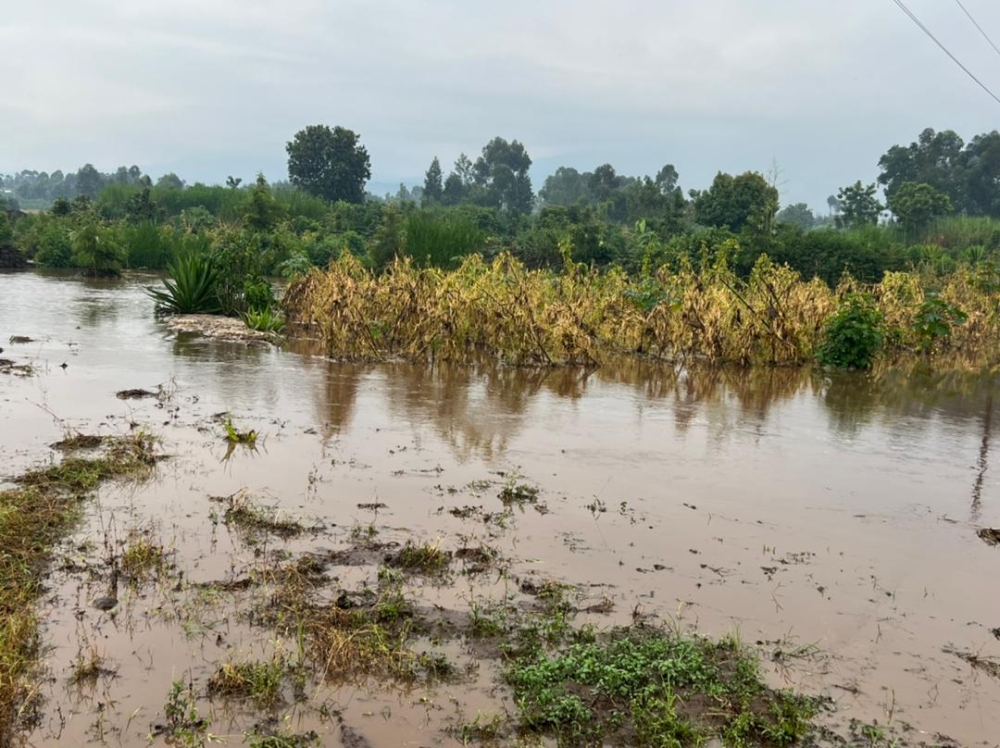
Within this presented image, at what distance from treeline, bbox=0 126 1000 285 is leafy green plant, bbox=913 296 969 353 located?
121 inches

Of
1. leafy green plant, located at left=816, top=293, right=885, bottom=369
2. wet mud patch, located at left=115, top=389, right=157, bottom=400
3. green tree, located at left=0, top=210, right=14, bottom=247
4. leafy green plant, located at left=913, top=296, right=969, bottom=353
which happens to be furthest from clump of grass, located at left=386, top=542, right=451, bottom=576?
green tree, located at left=0, top=210, right=14, bottom=247

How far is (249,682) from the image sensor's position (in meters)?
3.41

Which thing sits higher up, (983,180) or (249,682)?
(983,180)

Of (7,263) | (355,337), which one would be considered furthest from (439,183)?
(355,337)

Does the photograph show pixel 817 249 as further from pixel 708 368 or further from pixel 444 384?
pixel 444 384

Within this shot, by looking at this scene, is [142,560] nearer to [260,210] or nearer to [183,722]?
[183,722]

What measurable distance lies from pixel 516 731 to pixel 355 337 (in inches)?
338

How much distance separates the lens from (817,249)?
2189 centimetres

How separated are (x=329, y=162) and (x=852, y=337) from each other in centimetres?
4772

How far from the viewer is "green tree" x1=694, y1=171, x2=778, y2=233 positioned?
37781mm

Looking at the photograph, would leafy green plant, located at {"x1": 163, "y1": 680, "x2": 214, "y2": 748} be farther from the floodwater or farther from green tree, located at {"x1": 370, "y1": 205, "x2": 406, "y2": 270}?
green tree, located at {"x1": 370, "y1": 205, "x2": 406, "y2": 270}

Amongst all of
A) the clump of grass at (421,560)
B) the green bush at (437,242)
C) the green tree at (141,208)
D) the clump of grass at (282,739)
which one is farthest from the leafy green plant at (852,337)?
the green tree at (141,208)

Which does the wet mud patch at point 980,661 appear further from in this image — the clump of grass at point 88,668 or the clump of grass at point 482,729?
the clump of grass at point 88,668

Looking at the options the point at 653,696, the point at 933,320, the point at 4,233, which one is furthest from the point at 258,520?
the point at 4,233
